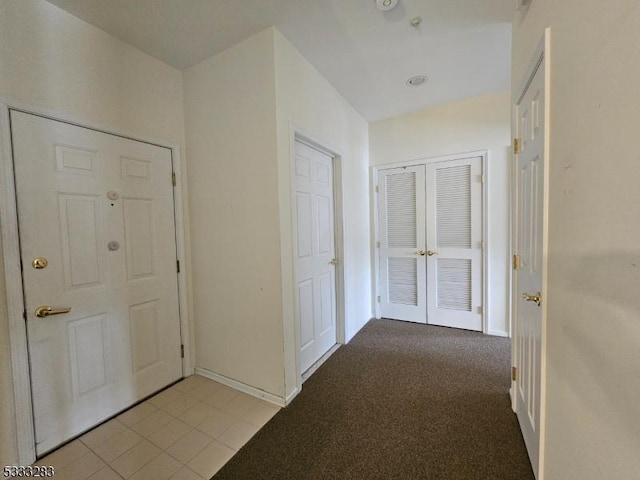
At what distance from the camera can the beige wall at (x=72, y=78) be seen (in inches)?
54.9

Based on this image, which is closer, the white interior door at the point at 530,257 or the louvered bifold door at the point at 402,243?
the white interior door at the point at 530,257

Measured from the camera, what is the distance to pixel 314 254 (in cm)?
247

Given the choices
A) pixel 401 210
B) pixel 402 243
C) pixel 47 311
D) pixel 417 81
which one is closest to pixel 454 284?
pixel 402 243

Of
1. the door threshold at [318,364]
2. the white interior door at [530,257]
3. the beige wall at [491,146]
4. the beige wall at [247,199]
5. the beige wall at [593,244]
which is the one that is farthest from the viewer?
the beige wall at [491,146]

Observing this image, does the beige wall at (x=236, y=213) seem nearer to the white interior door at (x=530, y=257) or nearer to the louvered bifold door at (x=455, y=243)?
the white interior door at (x=530, y=257)

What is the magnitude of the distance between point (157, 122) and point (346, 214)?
6.32ft

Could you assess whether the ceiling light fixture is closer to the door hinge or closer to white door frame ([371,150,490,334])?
white door frame ([371,150,490,334])

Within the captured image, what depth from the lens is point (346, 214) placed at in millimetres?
2906

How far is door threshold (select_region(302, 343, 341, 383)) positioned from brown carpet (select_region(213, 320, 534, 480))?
6cm

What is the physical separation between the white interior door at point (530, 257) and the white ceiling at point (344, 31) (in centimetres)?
81

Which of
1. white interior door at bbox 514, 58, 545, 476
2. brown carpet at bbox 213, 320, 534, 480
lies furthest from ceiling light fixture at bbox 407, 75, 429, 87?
brown carpet at bbox 213, 320, 534, 480

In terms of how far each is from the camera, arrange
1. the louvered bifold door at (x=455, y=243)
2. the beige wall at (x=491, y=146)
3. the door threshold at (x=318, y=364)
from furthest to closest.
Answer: the louvered bifold door at (x=455, y=243)
the beige wall at (x=491, y=146)
the door threshold at (x=318, y=364)

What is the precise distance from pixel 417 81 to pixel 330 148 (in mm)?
1089

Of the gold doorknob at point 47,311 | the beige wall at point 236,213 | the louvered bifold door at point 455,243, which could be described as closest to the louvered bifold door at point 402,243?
the louvered bifold door at point 455,243
